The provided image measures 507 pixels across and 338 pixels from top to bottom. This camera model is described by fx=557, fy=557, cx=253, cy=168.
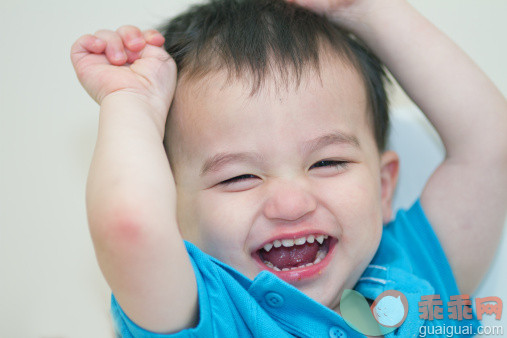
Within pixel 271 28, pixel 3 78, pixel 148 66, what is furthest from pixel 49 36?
pixel 271 28

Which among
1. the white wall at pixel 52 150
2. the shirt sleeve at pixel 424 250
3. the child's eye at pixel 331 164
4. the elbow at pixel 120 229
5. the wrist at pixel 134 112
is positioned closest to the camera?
the elbow at pixel 120 229

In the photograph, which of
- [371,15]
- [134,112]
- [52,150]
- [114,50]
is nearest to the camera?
[134,112]

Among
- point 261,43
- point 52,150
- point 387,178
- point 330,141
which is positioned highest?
point 261,43

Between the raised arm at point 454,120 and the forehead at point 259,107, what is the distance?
161 millimetres

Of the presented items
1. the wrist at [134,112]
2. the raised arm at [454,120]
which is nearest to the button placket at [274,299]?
the wrist at [134,112]

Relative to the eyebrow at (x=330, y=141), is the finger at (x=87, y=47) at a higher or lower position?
higher

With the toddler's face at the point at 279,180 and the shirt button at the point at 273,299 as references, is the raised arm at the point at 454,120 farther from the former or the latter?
the shirt button at the point at 273,299

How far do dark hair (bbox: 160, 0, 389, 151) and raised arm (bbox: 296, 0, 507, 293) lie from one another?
0.15 feet

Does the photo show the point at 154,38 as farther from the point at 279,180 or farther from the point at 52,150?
the point at 52,150

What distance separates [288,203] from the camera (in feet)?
2.40


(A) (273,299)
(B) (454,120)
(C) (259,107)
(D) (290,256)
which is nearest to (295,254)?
(D) (290,256)

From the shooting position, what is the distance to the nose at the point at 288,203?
28.7 inches

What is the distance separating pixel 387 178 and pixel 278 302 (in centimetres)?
35

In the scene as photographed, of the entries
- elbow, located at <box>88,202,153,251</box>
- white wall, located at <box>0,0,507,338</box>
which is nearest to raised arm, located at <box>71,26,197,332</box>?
elbow, located at <box>88,202,153,251</box>
